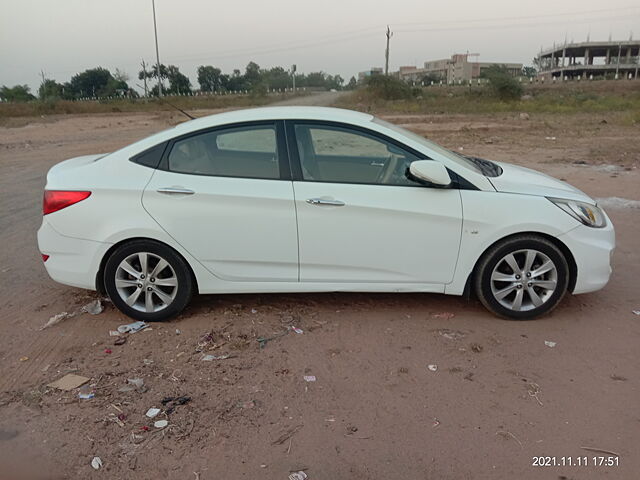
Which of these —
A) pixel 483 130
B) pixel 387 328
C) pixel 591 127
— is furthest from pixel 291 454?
Answer: pixel 591 127

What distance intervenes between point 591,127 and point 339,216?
62.6 ft

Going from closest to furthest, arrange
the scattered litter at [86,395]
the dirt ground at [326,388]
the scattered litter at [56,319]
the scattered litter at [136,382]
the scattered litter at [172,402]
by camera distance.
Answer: the dirt ground at [326,388] < the scattered litter at [172,402] < the scattered litter at [86,395] < the scattered litter at [136,382] < the scattered litter at [56,319]

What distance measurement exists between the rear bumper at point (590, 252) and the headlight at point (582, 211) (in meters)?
0.05

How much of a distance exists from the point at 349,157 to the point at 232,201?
1035mm

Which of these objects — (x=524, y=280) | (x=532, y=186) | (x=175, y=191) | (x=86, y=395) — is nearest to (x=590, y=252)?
(x=524, y=280)

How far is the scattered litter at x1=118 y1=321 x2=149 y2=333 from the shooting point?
4070 mm

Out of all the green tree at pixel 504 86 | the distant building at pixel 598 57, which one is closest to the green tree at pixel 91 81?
the green tree at pixel 504 86

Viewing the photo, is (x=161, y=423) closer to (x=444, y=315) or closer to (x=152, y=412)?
(x=152, y=412)

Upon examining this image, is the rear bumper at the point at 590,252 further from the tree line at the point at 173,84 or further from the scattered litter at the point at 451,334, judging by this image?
the tree line at the point at 173,84

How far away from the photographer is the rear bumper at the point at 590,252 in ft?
13.0

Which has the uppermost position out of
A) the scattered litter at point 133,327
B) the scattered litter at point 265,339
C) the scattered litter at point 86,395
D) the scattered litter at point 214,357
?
the scattered litter at point 133,327

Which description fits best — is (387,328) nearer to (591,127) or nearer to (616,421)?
(616,421)

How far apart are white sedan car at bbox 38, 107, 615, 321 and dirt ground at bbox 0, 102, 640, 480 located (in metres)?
0.34

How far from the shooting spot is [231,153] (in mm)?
4082
